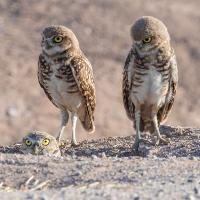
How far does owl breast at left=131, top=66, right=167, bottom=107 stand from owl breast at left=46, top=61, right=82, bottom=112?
3.29ft

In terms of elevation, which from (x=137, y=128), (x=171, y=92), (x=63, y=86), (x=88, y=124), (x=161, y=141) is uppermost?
(x=63, y=86)

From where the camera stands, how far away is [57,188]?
7516 millimetres

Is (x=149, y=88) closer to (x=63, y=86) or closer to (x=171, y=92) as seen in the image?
(x=171, y=92)

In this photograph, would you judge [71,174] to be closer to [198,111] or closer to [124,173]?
[124,173]

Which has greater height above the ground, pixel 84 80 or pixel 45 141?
pixel 84 80

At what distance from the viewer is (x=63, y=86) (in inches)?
445

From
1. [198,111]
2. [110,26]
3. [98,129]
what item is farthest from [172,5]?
[98,129]

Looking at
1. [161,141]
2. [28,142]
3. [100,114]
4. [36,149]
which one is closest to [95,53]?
[100,114]

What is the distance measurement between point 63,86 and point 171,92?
A: 4.59 ft

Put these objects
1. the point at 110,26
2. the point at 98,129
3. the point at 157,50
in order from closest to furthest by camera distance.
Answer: the point at 157,50, the point at 98,129, the point at 110,26

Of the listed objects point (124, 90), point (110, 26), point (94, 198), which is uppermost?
point (110, 26)

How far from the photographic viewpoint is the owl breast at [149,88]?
1049 cm

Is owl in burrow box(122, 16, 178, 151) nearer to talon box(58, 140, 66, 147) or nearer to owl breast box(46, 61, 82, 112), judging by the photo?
owl breast box(46, 61, 82, 112)

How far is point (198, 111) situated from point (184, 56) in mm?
2781
